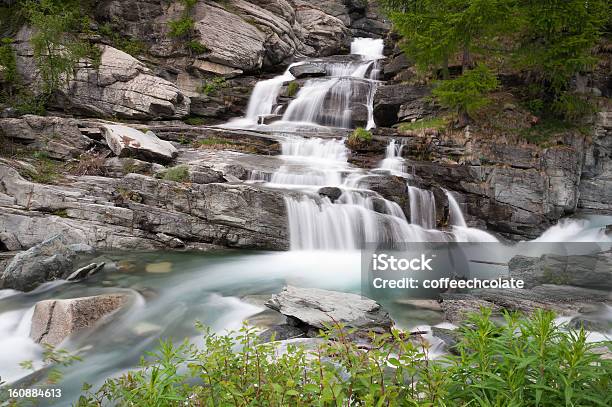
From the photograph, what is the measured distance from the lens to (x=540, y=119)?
16547mm

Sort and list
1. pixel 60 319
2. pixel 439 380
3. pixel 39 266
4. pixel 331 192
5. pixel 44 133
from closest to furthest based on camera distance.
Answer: pixel 439 380 < pixel 60 319 < pixel 39 266 < pixel 331 192 < pixel 44 133

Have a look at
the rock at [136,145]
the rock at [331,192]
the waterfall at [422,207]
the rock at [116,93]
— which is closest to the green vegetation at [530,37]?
the waterfall at [422,207]

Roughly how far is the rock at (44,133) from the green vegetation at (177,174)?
429 cm

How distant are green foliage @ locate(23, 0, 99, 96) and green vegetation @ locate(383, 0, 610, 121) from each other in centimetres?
1511

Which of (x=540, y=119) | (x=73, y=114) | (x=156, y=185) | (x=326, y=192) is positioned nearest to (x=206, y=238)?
(x=156, y=185)

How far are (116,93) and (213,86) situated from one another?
18.3 ft

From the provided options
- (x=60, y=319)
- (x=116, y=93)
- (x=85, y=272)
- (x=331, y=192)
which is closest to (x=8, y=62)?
(x=116, y=93)

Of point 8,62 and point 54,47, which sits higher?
point 54,47

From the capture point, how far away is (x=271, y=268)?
9883 mm

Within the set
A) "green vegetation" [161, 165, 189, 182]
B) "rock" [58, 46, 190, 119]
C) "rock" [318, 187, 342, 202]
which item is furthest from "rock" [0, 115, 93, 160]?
"rock" [318, 187, 342, 202]

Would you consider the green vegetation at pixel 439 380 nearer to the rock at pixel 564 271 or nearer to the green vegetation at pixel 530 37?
the rock at pixel 564 271

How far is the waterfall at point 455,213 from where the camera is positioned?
1345 centimetres

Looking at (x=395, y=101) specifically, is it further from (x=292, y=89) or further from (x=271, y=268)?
(x=271, y=268)

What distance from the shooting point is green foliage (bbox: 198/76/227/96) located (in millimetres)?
22922
